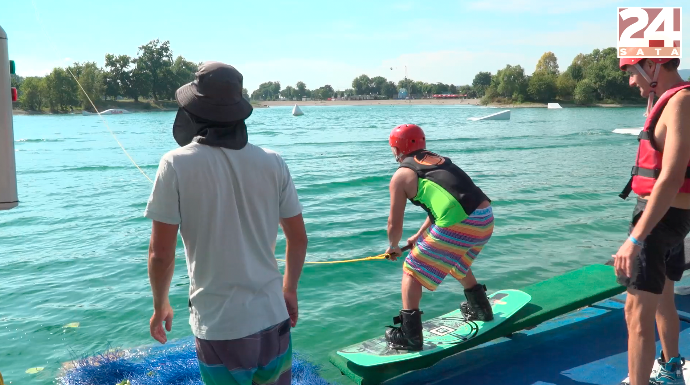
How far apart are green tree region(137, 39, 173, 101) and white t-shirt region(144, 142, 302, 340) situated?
138182 mm

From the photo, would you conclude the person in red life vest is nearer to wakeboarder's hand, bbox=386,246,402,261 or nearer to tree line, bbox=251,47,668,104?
wakeboarder's hand, bbox=386,246,402,261

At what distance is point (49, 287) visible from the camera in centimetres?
869

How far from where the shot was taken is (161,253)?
2307 millimetres

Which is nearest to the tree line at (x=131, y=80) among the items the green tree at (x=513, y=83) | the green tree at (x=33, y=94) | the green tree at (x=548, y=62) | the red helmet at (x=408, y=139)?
the green tree at (x=33, y=94)

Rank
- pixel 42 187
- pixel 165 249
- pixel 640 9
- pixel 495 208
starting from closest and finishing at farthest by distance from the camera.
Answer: pixel 165 249
pixel 640 9
pixel 495 208
pixel 42 187

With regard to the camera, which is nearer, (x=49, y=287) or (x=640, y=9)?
(x=640, y=9)

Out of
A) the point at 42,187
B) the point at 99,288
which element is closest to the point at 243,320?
the point at 99,288

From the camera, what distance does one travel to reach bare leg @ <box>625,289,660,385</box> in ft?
10.5

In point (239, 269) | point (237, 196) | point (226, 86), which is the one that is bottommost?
point (239, 269)

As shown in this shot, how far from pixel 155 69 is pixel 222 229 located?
141 m

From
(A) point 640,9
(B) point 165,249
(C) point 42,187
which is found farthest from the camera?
(C) point 42,187

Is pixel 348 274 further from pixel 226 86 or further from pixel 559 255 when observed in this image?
pixel 226 86

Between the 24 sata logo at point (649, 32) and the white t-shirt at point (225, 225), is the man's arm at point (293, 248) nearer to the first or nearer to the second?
the white t-shirt at point (225, 225)

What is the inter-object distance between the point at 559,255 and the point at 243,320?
8.01m
